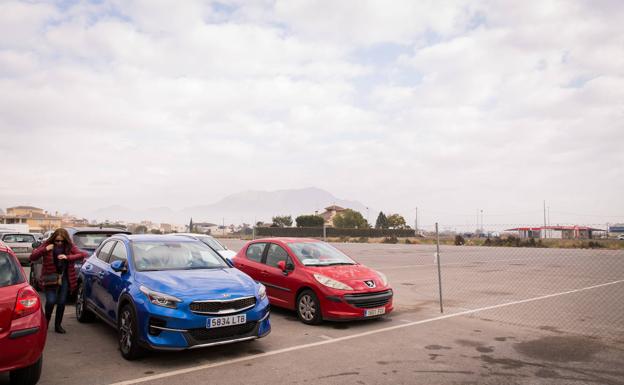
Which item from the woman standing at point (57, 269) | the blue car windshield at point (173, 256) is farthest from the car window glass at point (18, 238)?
the blue car windshield at point (173, 256)

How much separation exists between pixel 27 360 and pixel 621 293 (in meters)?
13.4

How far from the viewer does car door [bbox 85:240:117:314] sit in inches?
271

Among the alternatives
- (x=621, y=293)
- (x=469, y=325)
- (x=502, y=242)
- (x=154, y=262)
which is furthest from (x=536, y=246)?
(x=154, y=262)

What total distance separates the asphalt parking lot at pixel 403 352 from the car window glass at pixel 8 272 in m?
1.05

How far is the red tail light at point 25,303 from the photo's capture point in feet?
14.4

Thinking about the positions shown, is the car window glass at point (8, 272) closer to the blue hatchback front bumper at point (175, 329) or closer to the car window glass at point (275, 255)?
the blue hatchback front bumper at point (175, 329)

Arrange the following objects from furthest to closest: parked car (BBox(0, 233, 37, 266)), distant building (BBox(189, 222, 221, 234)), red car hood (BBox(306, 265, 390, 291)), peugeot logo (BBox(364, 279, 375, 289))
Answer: distant building (BBox(189, 222, 221, 234)) → parked car (BBox(0, 233, 37, 266)) → peugeot logo (BBox(364, 279, 375, 289)) → red car hood (BBox(306, 265, 390, 291))

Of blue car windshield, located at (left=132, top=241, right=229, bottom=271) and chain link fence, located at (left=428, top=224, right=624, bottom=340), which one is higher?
blue car windshield, located at (left=132, top=241, right=229, bottom=271)

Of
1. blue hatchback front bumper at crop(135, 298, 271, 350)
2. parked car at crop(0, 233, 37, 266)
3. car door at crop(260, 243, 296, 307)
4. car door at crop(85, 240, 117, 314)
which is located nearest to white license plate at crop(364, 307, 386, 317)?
car door at crop(260, 243, 296, 307)

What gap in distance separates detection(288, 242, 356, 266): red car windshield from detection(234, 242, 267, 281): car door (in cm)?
83

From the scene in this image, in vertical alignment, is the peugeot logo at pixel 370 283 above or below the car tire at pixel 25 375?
above

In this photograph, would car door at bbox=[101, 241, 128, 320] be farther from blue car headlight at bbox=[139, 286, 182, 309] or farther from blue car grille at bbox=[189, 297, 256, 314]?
blue car grille at bbox=[189, 297, 256, 314]

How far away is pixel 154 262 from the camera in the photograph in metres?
6.49

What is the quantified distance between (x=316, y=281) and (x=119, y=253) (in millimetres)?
3219
